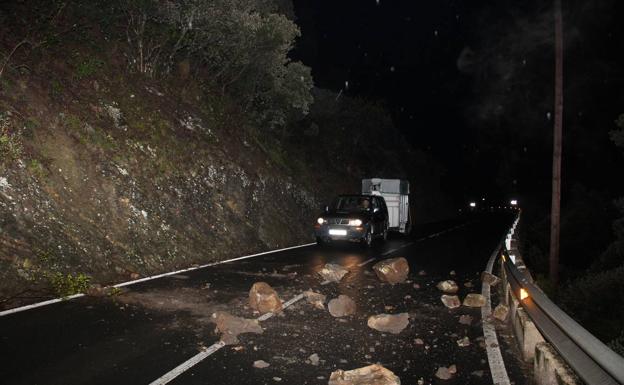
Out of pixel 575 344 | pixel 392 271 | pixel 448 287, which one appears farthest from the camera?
pixel 392 271

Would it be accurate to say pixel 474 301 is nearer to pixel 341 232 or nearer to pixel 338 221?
Result: pixel 341 232

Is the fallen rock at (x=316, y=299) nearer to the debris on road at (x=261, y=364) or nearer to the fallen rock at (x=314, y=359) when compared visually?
the fallen rock at (x=314, y=359)

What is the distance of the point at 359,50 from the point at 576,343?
73697 millimetres

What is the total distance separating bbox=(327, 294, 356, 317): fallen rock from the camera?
7.70m

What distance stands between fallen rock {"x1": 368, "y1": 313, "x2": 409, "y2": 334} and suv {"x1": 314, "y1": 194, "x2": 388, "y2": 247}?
9943 mm

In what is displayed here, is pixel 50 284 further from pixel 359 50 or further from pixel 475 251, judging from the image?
pixel 359 50

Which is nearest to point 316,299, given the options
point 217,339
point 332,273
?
point 332,273

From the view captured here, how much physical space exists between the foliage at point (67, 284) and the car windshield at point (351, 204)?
1102cm

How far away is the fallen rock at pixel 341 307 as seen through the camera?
770 cm

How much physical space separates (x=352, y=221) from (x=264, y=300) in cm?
944

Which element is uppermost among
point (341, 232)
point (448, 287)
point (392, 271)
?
point (392, 271)

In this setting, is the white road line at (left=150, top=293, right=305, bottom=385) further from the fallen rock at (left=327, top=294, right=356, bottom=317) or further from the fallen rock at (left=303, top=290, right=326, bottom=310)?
the fallen rock at (left=303, top=290, right=326, bottom=310)

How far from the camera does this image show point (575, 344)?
14.2 feet

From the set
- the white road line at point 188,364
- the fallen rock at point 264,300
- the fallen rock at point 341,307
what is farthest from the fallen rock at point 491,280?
the white road line at point 188,364
